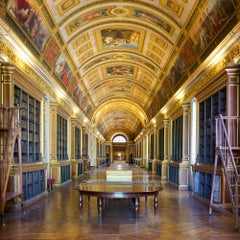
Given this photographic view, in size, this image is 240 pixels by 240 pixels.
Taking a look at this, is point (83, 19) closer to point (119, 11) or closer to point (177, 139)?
point (119, 11)

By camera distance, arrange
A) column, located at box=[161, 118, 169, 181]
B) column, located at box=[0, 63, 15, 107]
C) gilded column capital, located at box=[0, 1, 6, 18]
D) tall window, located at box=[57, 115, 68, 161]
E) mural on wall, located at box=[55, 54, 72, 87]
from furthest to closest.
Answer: column, located at box=[161, 118, 169, 181] < tall window, located at box=[57, 115, 68, 161] < mural on wall, located at box=[55, 54, 72, 87] < column, located at box=[0, 63, 15, 107] < gilded column capital, located at box=[0, 1, 6, 18]

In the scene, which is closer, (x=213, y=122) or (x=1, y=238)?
(x=1, y=238)

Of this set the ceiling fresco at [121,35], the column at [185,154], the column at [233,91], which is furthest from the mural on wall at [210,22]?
the column at [185,154]

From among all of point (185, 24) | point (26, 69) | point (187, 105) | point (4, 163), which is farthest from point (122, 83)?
point (4, 163)

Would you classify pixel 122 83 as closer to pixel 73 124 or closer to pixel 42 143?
pixel 73 124

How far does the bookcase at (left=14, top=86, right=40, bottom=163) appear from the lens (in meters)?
9.66

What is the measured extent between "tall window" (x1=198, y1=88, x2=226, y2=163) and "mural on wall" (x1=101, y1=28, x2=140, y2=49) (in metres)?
5.63

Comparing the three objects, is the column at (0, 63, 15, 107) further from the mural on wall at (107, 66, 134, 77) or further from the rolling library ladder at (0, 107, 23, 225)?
the mural on wall at (107, 66, 134, 77)

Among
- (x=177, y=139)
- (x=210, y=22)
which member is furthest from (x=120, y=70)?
(x=210, y=22)

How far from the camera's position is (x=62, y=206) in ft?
31.1

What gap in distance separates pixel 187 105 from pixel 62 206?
7.61m

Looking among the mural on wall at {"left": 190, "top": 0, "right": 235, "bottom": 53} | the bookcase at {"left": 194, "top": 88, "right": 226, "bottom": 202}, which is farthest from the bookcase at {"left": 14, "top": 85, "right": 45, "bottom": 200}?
the mural on wall at {"left": 190, "top": 0, "right": 235, "bottom": 53}

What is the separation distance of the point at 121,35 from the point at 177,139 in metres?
6.22

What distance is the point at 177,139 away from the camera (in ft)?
54.0
